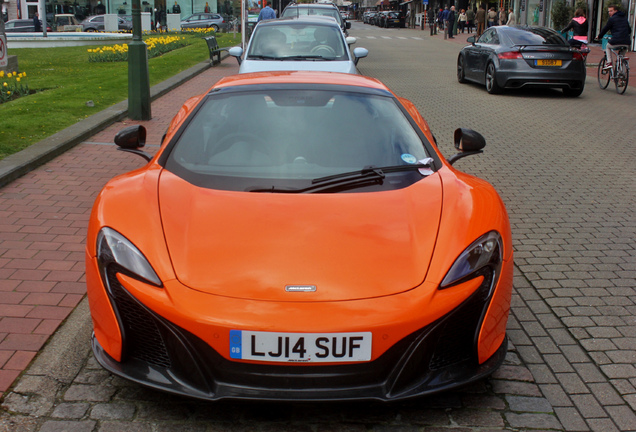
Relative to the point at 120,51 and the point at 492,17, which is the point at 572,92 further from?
the point at 492,17

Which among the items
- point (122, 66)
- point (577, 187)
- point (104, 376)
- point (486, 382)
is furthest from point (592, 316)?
point (122, 66)

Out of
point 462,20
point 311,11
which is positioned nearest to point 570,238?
point 311,11

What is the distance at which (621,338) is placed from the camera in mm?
3902

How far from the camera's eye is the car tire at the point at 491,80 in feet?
49.9

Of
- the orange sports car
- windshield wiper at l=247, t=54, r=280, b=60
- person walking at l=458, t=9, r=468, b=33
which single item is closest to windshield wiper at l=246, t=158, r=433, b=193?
the orange sports car

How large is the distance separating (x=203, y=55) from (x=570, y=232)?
59.1 feet

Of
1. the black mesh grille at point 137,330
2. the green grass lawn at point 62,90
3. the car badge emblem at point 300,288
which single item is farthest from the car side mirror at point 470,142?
the green grass lawn at point 62,90

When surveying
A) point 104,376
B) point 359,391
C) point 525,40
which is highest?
point 525,40

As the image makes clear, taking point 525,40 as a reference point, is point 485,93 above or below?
below

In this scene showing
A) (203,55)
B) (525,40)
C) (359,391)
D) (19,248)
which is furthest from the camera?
(203,55)

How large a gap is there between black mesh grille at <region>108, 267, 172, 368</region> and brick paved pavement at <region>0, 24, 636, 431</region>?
0.30 metres

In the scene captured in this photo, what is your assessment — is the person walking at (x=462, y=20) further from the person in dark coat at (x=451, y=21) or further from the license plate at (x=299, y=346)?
the license plate at (x=299, y=346)

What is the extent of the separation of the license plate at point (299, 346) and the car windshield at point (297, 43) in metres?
8.76

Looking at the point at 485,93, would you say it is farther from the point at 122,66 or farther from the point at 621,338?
the point at 621,338
